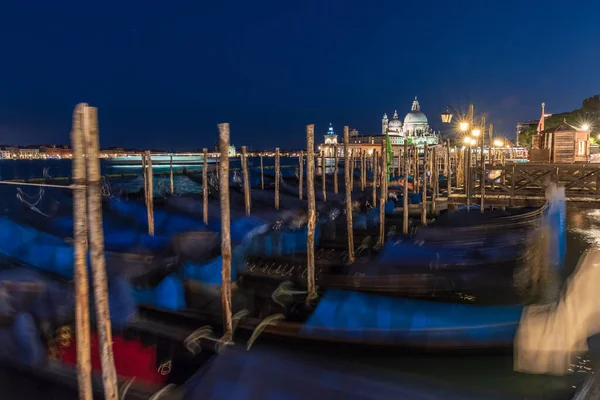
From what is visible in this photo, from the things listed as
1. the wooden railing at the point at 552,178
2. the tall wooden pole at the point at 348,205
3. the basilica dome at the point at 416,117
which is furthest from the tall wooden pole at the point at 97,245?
the basilica dome at the point at 416,117

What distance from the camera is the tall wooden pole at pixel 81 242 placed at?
291cm

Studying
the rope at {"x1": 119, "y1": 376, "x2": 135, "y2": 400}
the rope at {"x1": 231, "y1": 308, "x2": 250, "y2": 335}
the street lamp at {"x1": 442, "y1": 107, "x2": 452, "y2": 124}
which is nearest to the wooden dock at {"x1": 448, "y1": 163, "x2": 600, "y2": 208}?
the street lamp at {"x1": 442, "y1": 107, "x2": 452, "y2": 124}

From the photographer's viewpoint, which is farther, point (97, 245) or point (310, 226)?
point (310, 226)

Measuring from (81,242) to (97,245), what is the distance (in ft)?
0.38

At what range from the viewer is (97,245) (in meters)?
3.08

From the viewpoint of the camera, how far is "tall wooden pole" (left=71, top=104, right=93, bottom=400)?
9.55ft

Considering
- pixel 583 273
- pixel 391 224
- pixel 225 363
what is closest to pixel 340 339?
pixel 225 363

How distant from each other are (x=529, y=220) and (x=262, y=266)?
5252 millimetres

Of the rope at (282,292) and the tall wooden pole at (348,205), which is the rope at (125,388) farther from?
the tall wooden pole at (348,205)

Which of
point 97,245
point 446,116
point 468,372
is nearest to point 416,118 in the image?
point 446,116

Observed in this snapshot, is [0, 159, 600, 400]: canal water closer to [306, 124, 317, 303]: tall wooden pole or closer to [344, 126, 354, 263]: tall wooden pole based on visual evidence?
[306, 124, 317, 303]: tall wooden pole

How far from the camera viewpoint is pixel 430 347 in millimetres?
4875

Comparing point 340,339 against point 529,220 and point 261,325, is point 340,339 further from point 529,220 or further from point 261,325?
point 529,220

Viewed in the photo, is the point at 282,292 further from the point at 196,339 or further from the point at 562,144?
the point at 562,144
